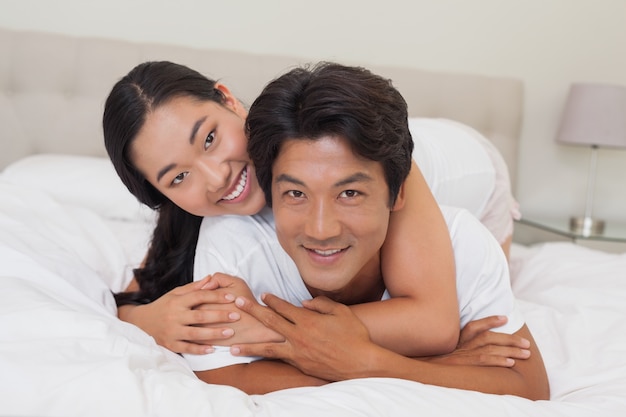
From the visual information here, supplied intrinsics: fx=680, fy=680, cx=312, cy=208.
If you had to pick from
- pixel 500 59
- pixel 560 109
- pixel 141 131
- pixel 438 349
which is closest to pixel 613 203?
pixel 560 109

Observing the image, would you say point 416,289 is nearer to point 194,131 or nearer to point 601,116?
point 194,131

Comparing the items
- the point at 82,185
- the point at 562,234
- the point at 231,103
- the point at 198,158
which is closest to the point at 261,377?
the point at 198,158

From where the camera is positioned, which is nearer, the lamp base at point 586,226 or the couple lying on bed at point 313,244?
the couple lying on bed at point 313,244

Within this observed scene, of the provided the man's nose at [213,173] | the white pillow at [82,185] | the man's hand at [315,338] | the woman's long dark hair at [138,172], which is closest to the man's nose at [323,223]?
the man's hand at [315,338]

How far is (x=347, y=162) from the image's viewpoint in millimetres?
1242

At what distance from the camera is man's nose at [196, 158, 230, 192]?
57.7 inches

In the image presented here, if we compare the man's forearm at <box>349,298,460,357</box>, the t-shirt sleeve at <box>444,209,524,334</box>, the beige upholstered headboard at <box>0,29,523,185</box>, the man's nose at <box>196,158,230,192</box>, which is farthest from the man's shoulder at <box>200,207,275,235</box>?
the beige upholstered headboard at <box>0,29,523,185</box>

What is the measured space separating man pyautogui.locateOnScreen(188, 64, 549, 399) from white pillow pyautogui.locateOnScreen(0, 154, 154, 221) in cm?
137

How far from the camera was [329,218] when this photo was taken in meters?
1.23

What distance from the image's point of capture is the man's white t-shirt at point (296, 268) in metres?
1.46

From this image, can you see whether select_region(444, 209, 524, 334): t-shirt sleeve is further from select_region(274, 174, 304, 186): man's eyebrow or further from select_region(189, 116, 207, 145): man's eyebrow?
select_region(189, 116, 207, 145): man's eyebrow

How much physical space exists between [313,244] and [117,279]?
0.93 metres

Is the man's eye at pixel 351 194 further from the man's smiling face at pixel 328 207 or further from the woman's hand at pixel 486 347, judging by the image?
the woman's hand at pixel 486 347

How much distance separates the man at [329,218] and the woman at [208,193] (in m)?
0.07
